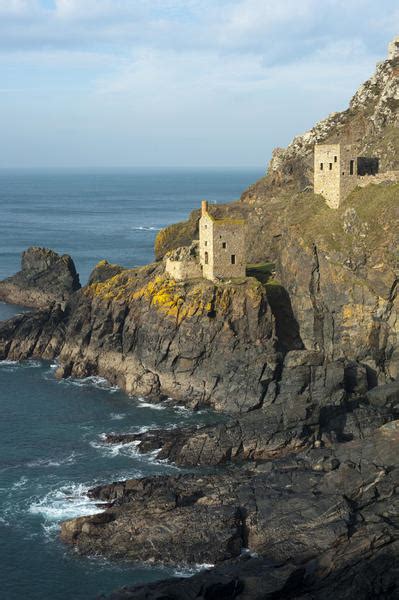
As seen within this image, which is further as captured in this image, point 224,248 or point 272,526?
point 224,248

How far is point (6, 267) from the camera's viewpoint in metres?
156

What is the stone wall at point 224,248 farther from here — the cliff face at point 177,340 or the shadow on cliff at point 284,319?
the shadow on cliff at point 284,319

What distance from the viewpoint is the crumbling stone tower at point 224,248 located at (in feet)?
291

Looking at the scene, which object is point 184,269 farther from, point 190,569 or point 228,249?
point 190,569

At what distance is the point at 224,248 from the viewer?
8888 cm

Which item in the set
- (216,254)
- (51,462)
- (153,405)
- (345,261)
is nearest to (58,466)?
(51,462)

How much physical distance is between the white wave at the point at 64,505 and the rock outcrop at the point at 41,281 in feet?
203

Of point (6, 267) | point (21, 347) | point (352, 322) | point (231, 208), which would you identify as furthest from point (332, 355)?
point (6, 267)

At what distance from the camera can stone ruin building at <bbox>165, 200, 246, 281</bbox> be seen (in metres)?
88.8

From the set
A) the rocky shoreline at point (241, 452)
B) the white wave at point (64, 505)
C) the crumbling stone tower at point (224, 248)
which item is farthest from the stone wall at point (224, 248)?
the white wave at point (64, 505)

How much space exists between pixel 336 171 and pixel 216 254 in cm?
1619

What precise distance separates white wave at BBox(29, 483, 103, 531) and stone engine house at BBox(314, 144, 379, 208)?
4457 cm

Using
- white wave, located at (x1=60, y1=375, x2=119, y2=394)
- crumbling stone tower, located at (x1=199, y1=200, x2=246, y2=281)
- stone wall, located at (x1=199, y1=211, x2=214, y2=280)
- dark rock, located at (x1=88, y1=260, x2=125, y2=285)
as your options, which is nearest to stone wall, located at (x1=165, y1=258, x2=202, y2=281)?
stone wall, located at (x1=199, y1=211, x2=214, y2=280)

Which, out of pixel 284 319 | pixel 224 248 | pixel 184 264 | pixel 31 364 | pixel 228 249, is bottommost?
pixel 31 364
